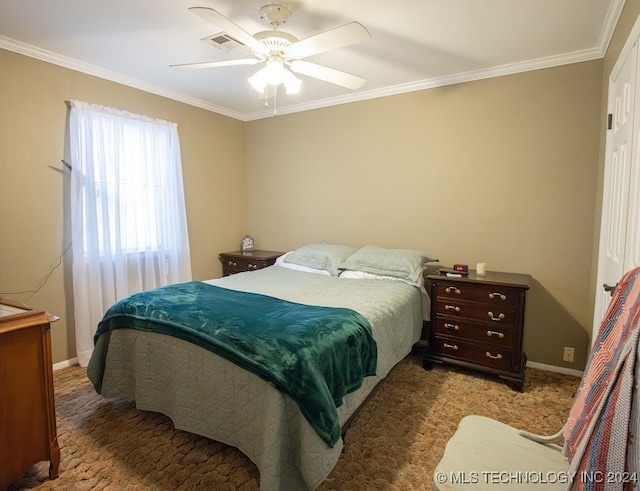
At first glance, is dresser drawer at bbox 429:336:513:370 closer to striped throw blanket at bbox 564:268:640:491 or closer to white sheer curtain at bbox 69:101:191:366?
striped throw blanket at bbox 564:268:640:491

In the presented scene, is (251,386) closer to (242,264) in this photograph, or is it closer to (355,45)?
(355,45)

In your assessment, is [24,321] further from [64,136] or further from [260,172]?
[260,172]

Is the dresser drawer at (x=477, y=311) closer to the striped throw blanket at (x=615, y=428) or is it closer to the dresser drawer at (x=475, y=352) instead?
the dresser drawer at (x=475, y=352)

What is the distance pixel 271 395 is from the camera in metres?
1.54

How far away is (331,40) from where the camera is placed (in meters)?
1.90

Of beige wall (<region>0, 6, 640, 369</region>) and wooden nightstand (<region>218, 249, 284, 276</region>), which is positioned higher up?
beige wall (<region>0, 6, 640, 369</region>)

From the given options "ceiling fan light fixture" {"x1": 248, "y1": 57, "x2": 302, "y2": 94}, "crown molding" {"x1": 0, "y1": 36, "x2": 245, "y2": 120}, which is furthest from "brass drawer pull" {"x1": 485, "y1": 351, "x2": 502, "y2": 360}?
"crown molding" {"x1": 0, "y1": 36, "x2": 245, "y2": 120}

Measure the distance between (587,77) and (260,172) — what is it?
3.40 metres

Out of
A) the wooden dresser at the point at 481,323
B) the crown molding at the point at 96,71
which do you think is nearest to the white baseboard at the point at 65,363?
the crown molding at the point at 96,71

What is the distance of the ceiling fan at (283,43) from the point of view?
5.89ft

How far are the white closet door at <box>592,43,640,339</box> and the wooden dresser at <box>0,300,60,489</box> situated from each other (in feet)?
9.17

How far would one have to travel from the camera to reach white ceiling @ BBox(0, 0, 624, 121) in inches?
82.9

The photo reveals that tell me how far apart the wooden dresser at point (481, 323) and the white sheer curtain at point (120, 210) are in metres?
2.65

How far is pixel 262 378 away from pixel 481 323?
75.2 inches
